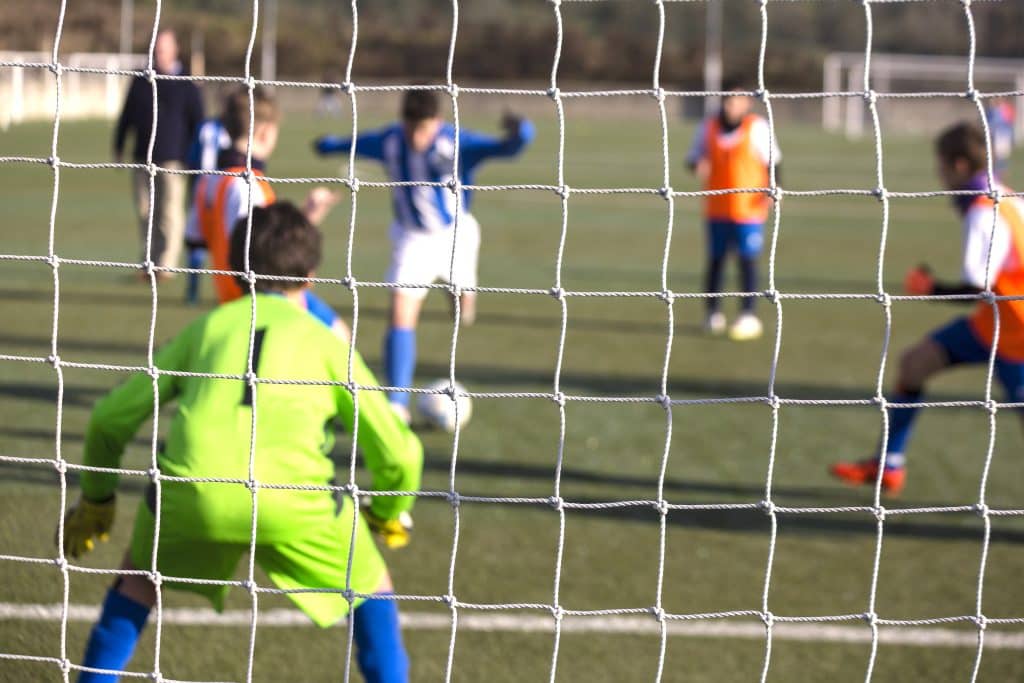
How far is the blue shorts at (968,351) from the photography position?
17.3ft

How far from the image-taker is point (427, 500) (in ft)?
18.2

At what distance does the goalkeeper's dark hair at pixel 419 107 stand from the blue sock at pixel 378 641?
11.5ft

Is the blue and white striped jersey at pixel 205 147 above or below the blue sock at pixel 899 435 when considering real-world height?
above

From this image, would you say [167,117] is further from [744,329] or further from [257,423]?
[257,423]

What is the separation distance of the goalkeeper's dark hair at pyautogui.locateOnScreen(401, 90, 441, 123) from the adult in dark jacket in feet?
12.3

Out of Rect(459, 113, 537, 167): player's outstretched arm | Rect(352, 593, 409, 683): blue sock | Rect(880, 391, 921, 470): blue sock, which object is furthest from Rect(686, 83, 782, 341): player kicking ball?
Rect(352, 593, 409, 683): blue sock

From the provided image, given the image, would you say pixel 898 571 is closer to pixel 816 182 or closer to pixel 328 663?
pixel 328 663

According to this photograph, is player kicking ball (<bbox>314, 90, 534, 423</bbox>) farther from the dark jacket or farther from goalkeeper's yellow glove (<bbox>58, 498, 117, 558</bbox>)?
the dark jacket

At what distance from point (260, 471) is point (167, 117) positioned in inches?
296

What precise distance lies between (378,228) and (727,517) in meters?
→ 9.38

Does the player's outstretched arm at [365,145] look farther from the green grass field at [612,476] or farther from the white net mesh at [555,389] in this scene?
the white net mesh at [555,389]

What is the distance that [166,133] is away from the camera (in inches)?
397

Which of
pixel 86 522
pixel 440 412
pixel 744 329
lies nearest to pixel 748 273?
pixel 744 329

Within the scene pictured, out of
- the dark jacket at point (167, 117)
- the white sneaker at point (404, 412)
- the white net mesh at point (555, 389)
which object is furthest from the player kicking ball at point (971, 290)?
the dark jacket at point (167, 117)
